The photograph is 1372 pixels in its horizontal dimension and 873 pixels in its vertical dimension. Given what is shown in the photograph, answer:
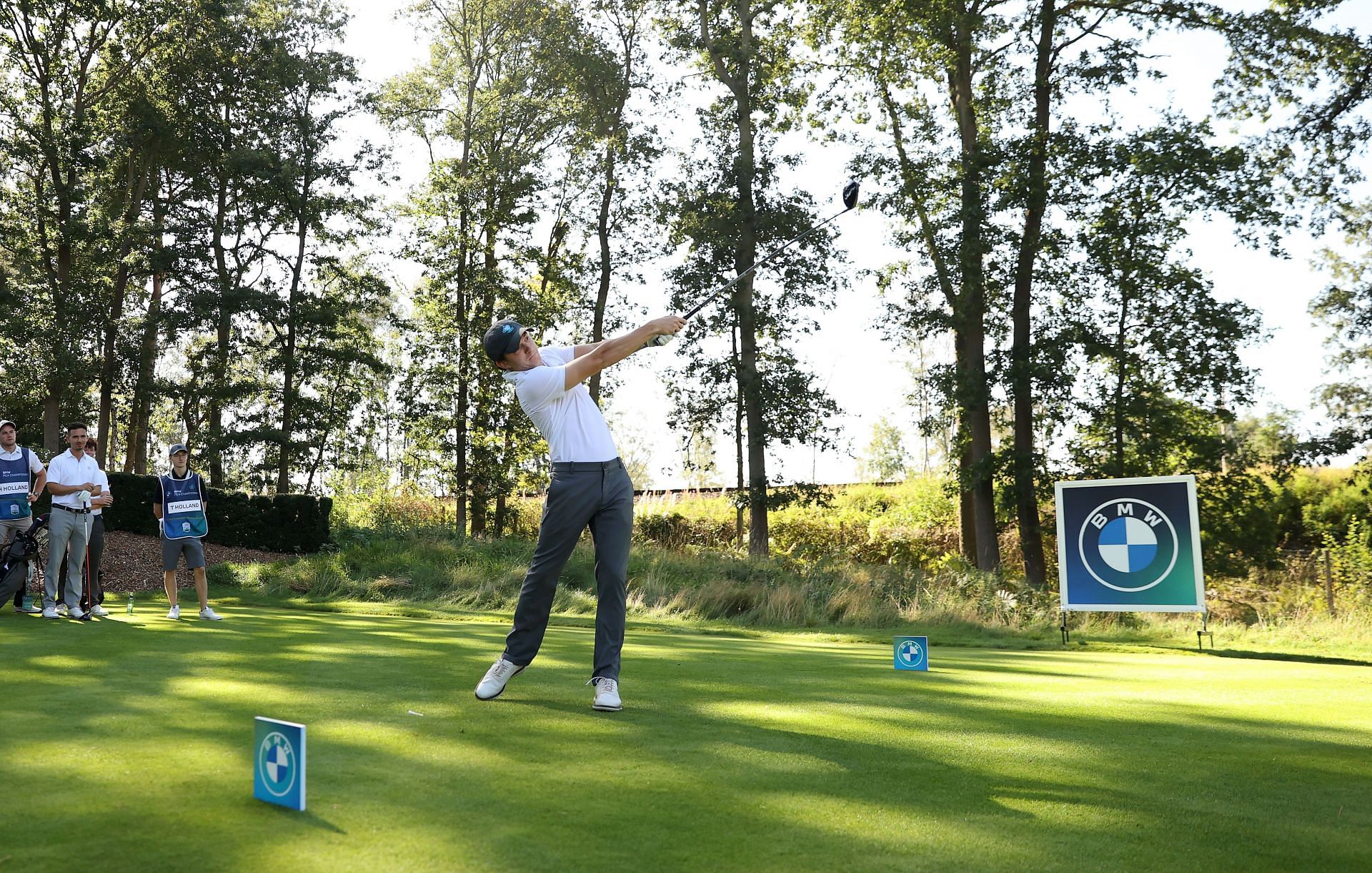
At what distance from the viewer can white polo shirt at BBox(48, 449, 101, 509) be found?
9969mm

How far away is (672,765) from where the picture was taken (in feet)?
12.0

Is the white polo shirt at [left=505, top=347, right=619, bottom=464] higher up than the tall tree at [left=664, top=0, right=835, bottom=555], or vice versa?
the tall tree at [left=664, top=0, right=835, bottom=555]

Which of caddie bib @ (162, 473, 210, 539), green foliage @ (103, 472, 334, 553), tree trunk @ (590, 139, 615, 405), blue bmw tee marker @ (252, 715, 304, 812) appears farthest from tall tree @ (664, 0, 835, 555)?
blue bmw tee marker @ (252, 715, 304, 812)

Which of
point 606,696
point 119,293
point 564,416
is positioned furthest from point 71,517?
point 119,293

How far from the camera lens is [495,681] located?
4992mm

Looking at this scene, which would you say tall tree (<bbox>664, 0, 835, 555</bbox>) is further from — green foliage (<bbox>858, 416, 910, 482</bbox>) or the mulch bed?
green foliage (<bbox>858, 416, 910, 482</bbox>)

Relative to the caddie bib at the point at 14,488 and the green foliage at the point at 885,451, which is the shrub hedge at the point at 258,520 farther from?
the green foliage at the point at 885,451

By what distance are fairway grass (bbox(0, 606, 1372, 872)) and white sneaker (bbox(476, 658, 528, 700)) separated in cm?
11

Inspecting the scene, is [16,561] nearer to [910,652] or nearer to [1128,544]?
[910,652]

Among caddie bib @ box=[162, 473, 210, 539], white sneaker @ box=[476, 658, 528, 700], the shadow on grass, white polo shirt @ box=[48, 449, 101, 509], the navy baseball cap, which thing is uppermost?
the navy baseball cap

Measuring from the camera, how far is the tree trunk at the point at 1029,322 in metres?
21.5

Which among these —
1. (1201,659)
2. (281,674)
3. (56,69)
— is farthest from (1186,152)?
(56,69)

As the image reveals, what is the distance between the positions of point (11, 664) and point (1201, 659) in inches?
358

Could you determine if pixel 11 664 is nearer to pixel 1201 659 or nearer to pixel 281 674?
pixel 281 674
